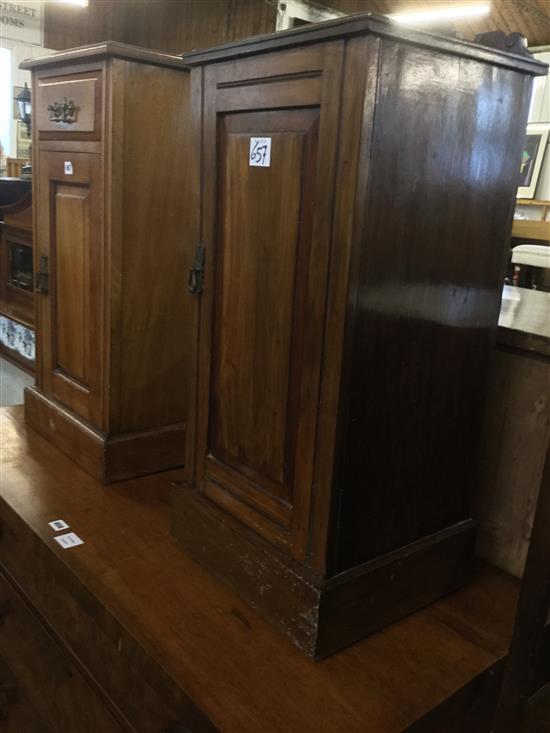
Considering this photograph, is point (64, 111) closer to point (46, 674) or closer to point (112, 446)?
point (112, 446)

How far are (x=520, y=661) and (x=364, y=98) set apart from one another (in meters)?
0.76

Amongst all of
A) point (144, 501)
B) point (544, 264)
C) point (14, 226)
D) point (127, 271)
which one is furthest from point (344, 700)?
point (544, 264)

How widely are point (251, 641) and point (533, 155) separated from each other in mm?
8500

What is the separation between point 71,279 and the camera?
5.52 ft

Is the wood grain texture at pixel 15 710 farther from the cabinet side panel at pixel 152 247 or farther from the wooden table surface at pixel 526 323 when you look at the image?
the wooden table surface at pixel 526 323

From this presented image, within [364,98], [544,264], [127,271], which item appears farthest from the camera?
[544,264]

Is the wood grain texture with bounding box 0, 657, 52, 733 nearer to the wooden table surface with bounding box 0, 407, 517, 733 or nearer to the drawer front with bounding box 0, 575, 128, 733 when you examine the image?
the drawer front with bounding box 0, 575, 128, 733

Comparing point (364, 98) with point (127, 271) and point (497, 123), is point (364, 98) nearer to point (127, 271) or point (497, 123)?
point (497, 123)

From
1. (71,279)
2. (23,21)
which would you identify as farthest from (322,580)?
(23,21)

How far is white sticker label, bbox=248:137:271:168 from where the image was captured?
3.40ft

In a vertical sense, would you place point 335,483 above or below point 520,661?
above

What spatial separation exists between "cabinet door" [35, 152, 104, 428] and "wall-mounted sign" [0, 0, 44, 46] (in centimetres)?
767

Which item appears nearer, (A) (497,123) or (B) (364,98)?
(B) (364,98)

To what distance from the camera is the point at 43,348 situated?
6.05 ft
